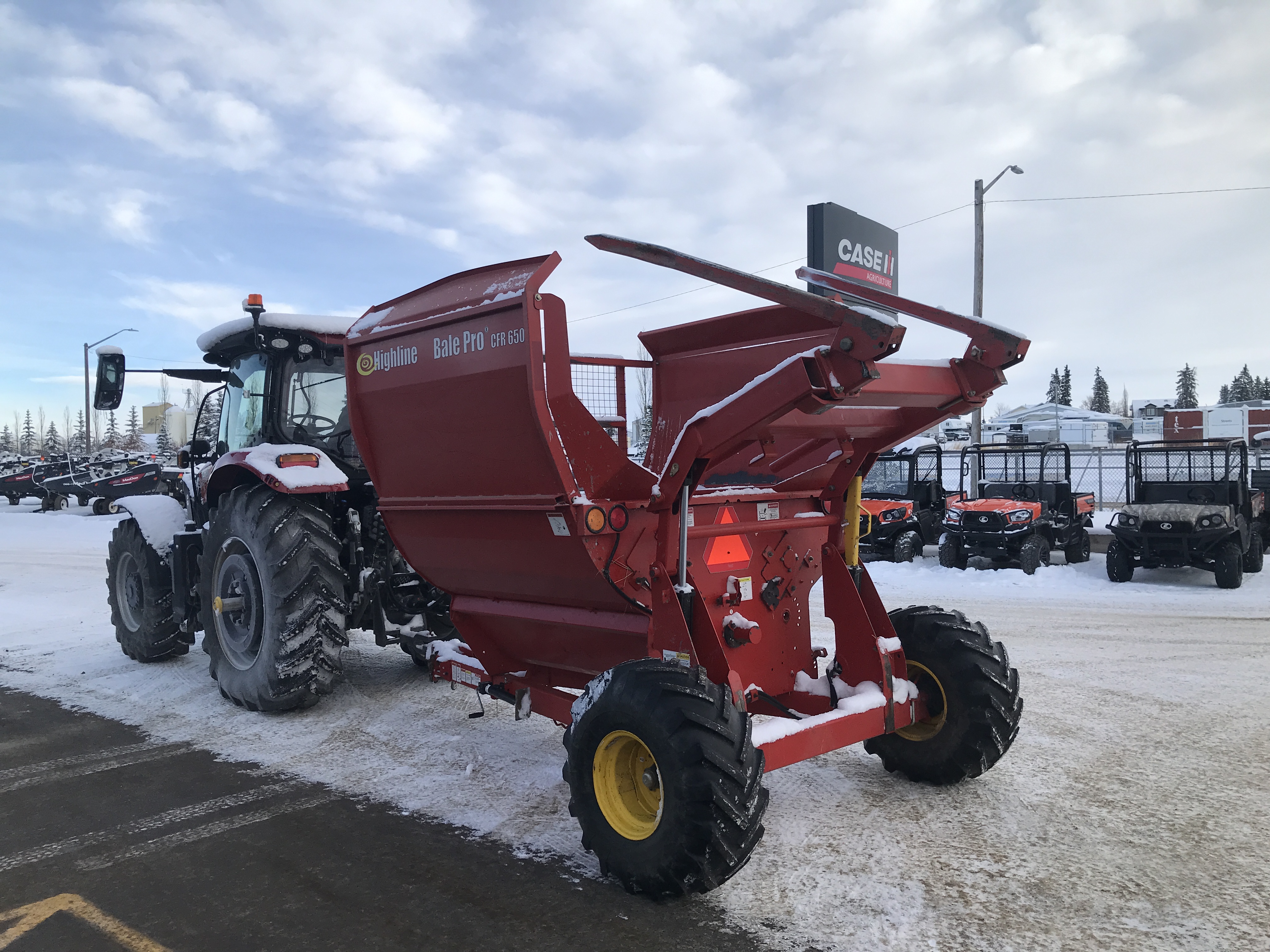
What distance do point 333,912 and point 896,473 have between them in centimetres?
1384

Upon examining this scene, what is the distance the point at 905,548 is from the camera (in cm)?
1376

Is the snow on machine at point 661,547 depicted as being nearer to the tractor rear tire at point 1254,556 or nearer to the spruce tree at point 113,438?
the tractor rear tire at point 1254,556

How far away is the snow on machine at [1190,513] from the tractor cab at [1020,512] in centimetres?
99

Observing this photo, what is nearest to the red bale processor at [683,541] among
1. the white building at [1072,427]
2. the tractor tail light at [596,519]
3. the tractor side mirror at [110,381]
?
the tractor tail light at [596,519]

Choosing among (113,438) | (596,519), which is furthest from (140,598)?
(113,438)

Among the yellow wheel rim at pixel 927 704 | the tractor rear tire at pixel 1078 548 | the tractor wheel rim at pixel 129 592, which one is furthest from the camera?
the tractor rear tire at pixel 1078 548

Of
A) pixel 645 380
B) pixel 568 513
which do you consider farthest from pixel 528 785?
pixel 645 380

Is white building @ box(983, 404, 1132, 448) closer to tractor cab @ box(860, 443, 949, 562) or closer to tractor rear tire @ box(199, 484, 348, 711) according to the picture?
tractor cab @ box(860, 443, 949, 562)

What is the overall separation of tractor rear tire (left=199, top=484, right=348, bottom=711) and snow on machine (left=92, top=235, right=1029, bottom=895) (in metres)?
0.02

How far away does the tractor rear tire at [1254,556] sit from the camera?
12038 millimetres

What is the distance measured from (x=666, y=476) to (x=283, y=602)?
300cm

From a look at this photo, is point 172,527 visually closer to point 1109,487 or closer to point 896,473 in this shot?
point 896,473

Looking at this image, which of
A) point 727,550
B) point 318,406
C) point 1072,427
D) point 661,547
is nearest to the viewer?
point 661,547

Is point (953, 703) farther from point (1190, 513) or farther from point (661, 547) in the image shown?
point (1190, 513)
